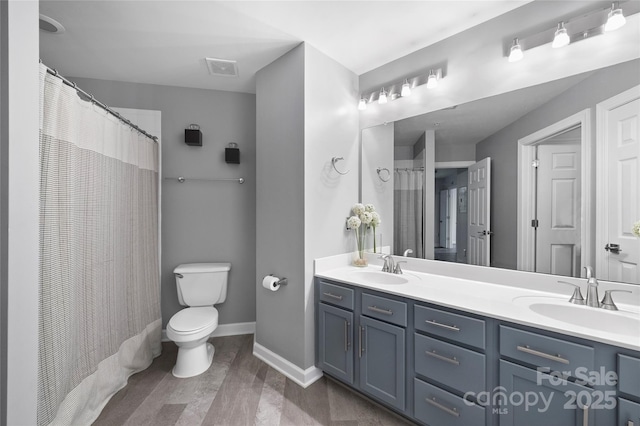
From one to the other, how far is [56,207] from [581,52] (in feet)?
9.54

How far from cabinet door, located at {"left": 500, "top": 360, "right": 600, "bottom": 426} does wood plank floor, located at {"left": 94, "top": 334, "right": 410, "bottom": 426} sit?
67 centimetres

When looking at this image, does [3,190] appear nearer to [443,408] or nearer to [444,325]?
[444,325]

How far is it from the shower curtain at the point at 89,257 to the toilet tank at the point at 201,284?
0.24 m

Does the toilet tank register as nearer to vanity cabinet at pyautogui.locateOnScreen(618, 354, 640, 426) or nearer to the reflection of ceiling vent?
the reflection of ceiling vent

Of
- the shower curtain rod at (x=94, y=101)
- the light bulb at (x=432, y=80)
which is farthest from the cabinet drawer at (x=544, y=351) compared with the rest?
the shower curtain rod at (x=94, y=101)

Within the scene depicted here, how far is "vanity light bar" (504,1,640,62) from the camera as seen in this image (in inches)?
50.1

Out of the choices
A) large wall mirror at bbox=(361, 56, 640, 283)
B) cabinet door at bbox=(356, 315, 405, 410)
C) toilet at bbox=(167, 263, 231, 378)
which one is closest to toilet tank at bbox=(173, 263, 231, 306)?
toilet at bbox=(167, 263, 231, 378)

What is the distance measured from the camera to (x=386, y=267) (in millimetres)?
2023

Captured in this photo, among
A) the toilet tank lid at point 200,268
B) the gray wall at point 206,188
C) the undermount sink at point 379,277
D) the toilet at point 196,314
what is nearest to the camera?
the undermount sink at point 379,277

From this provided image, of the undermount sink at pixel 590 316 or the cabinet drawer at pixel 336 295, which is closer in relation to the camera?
the undermount sink at pixel 590 316

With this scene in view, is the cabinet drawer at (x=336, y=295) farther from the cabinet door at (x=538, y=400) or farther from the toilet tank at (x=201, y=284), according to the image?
the toilet tank at (x=201, y=284)

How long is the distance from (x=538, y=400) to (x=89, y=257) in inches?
96.6

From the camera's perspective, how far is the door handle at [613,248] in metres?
1.31

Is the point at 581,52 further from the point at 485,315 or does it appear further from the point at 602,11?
the point at 485,315
